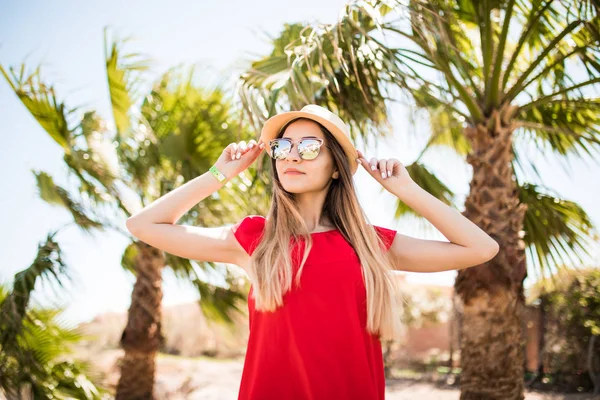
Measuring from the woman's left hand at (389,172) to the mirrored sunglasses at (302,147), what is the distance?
26 cm

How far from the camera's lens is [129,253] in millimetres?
8086

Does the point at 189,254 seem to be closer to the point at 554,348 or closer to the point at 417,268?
the point at 417,268

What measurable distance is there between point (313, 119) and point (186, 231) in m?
0.67

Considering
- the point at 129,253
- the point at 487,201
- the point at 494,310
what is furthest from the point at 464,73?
the point at 129,253

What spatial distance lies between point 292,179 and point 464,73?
292 centimetres

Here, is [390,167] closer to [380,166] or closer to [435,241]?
[380,166]

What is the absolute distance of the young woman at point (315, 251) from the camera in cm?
199

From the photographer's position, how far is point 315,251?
2.11m

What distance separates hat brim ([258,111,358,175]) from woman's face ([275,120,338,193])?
4 cm

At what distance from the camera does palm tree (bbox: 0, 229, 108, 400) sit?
5256 millimetres

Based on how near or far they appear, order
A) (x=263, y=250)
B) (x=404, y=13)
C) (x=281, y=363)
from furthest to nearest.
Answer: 1. (x=404, y=13)
2. (x=263, y=250)
3. (x=281, y=363)

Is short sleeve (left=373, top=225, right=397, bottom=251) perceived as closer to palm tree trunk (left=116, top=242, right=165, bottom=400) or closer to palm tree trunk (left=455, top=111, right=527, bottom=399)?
palm tree trunk (left=455, top=111, right=527, bottom=399)

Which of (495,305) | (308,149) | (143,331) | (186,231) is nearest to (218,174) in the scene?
(186,231)

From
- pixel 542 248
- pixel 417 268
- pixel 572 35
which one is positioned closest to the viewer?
pixel 417 268
